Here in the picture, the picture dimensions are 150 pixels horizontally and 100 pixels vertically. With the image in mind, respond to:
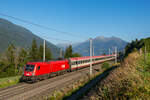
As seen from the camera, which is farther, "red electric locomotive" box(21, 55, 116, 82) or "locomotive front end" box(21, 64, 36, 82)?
"red electric locomotive" box(21, 55, 116, 82)

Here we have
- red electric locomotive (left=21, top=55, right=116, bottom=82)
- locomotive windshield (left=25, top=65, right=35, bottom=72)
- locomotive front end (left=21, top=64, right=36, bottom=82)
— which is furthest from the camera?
locomotive windshield (left=25, top=65, right=35, bottom=72)

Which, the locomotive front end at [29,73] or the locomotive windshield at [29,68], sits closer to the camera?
the locomotive front end at [29,73]

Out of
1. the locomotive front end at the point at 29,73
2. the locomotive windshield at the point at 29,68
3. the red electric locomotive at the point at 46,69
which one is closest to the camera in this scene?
the locomotive front end at the point at 29,73

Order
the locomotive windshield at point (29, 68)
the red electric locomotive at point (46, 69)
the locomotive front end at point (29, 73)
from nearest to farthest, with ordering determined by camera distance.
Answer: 1. the locomotive front end at point (29, 73)
2. the red electric locomotive at point (46, 69)
3. the locomotive windshield at point (29, 68)

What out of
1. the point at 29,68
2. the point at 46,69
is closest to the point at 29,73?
the point at 29,68

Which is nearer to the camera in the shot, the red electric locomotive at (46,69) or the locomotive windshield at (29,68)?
the red electric locomotive at (46,69)

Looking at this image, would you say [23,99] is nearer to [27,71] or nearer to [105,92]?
[27,71]

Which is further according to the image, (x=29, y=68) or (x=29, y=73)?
(x=29, y=68)

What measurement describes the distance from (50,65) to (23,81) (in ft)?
17.2

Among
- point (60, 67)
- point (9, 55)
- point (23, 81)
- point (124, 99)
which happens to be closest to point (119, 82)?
point (124, 99)

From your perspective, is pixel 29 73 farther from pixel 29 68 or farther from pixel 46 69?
pixel 46 69

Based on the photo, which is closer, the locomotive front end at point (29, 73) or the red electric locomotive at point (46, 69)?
the locomotive front end at point (29, 73)

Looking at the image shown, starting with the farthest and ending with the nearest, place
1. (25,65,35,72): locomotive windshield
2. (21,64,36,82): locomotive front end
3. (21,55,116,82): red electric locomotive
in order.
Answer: (25,65,35,72): locomotive windshield, (21,55,116,82): red electric locomotive, (21,64,36,82): locomotive front end

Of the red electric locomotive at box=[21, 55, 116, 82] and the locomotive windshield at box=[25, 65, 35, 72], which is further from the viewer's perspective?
the locomotive windshield at box=[25, 65, 35, 72]
